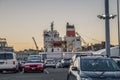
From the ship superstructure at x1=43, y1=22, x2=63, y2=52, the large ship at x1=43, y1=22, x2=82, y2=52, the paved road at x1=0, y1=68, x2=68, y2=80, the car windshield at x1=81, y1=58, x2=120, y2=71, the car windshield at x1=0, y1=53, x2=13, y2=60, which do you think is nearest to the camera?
the car windshield at x1=81, y1=58, x2=120, y2=71

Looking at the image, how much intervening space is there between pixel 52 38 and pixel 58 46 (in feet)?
15.8

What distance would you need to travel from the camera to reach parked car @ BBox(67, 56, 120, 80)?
1775 cm

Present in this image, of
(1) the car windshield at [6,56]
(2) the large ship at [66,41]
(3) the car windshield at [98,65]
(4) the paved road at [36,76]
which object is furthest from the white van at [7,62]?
(2) the large ship at [66,41]

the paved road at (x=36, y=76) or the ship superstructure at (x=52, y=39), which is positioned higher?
the ship superstructure at (x=52, y=39)

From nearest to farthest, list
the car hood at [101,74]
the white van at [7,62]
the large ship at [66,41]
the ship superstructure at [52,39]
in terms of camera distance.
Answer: the car hood at [101,74] → the white van at [7,62] → the ship superstructure at [52,39] → the large ship at [66,41]

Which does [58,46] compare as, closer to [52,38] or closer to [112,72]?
[52,38]

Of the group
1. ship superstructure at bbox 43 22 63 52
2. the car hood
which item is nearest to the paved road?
the car hood

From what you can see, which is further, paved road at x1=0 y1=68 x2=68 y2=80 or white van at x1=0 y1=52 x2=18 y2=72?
white van at x1=0 y1=52 x2=18 y2=72

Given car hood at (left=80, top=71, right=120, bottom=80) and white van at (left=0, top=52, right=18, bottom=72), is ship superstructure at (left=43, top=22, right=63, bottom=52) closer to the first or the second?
white van at (left=0, top=52, right=18, bottom=72)

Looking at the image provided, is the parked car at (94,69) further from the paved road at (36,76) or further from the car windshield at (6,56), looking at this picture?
the car windshield at (6,56)

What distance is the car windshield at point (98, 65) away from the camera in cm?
1883

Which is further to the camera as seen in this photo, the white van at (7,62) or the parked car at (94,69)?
the white van at (7,62)

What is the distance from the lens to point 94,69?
738 inches

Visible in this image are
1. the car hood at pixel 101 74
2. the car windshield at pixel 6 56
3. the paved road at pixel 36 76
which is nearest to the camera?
the car hood at pixel 101 74
